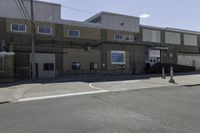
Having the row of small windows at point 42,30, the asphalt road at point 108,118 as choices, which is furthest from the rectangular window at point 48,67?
the asphalt road at point 108,118

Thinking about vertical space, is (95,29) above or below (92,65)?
above

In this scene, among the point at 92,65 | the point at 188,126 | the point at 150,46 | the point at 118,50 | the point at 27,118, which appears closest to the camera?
the point at 188,126

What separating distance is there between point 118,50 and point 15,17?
15847mm

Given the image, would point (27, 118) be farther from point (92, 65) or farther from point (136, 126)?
point (92, 65)

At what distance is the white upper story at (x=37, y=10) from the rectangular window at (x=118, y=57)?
9.95 m

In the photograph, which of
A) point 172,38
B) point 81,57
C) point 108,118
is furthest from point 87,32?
point 108,118

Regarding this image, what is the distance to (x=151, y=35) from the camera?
1751 inches

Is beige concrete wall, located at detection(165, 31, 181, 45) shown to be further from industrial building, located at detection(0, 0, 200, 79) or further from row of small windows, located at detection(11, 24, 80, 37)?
row of small windows, located at detection(11, 24, 80, 37)

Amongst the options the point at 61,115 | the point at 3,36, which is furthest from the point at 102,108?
the point at 3,36

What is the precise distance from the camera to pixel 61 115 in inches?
328

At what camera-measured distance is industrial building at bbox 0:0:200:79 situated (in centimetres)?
3247

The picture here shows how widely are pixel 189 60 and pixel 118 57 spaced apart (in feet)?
54.4

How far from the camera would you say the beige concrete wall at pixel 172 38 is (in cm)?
4644

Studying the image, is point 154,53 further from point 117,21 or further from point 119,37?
point 117,21
